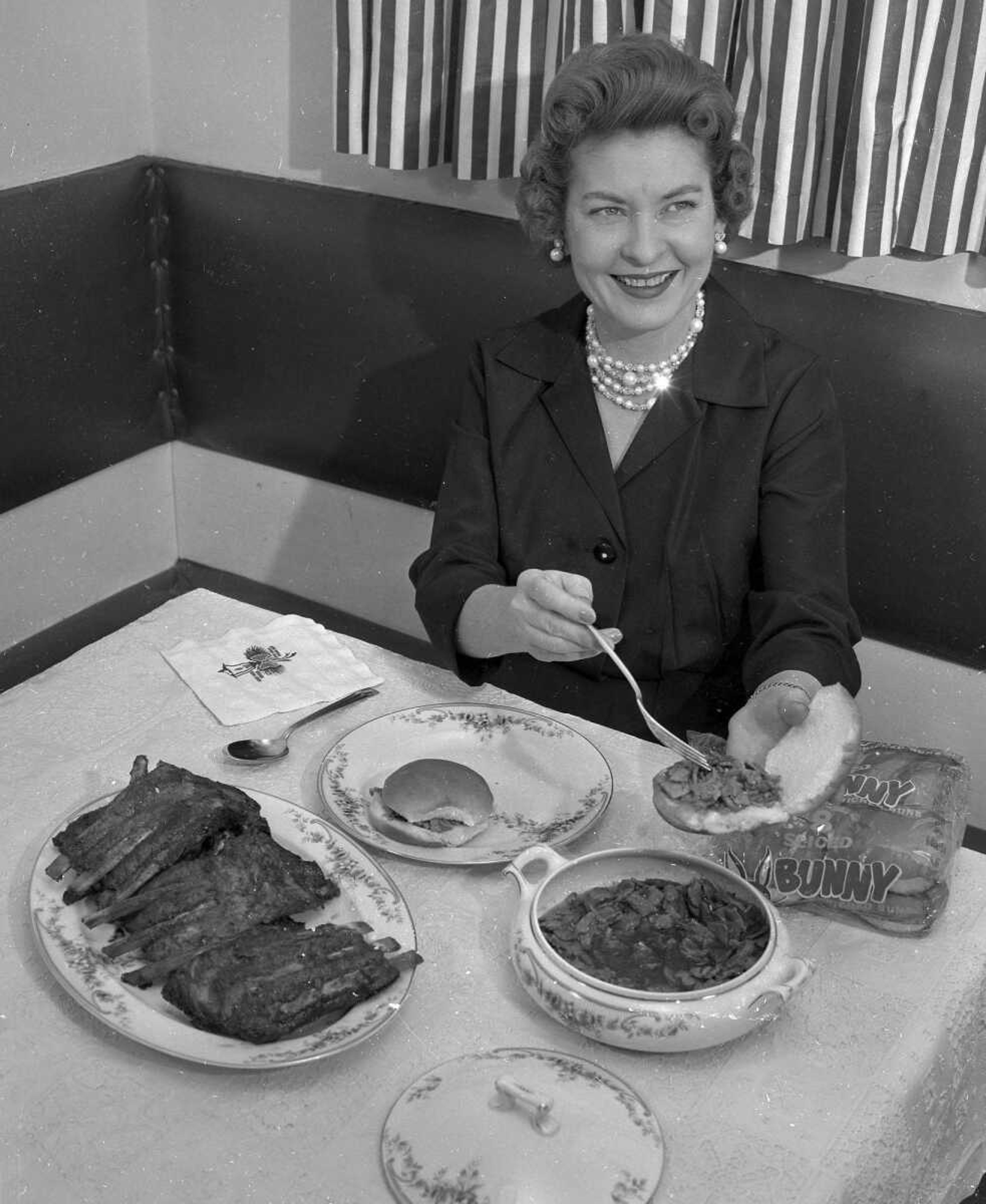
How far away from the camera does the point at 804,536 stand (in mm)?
2086

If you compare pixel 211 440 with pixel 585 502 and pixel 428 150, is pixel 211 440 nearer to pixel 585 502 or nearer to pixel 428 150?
pixel 428 150

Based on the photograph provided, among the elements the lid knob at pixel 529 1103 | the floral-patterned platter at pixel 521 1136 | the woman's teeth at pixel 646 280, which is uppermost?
the woman's teeth at pixel 646 280

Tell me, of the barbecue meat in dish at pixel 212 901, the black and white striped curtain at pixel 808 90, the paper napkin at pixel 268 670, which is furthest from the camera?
the black and white striped curtain at pixel 808 90

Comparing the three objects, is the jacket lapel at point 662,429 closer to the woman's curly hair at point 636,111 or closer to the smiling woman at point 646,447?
the smiling woman at point 646,447

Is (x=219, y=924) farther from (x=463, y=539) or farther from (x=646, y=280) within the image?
(x=646, y=280)

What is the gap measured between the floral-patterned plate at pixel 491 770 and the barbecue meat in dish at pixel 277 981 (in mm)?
214

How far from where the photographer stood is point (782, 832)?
1466 mm

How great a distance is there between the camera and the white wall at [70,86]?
2920 mm

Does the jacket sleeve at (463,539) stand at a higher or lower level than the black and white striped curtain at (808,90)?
lower

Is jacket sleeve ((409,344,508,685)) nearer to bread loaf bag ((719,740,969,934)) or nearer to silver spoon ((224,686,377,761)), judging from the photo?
silver spoon ((224,686,377,761))

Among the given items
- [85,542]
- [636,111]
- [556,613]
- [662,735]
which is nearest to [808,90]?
[636,111]

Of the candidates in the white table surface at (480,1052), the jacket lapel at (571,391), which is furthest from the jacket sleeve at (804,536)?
the white table surface at (480,1052)

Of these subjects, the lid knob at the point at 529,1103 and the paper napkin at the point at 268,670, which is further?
the paper napkin at the point at 268,670

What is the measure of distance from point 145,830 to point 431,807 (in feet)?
1.01
